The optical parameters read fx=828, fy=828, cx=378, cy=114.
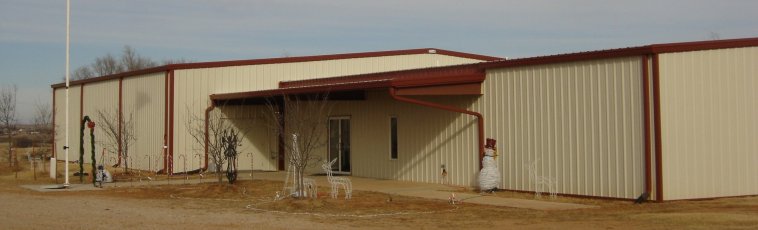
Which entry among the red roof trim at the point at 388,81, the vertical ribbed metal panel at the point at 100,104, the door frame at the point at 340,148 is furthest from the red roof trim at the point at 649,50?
the vertical ribbed metal panel at the point at 100,104

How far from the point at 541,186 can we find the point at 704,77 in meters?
3.88

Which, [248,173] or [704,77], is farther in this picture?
[248,173]

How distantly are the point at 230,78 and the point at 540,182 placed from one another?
12.5 m

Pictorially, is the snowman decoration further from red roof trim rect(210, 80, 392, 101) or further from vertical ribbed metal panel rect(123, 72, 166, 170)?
vertical ribbed metal panel rect(123, 72, 166, 170)

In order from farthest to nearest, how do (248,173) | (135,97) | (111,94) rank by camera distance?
(111,94)
(135,97)
(248,173)

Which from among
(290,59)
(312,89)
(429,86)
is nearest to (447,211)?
(429,86)

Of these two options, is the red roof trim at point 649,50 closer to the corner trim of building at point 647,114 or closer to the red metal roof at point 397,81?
the corner trim of building at point 647,114

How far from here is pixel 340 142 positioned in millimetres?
24281

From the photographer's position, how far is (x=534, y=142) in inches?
680

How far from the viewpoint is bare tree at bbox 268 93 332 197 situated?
16578 mm

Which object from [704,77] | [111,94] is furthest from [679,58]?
[111,94]

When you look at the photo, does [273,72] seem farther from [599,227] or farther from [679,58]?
[599,227]

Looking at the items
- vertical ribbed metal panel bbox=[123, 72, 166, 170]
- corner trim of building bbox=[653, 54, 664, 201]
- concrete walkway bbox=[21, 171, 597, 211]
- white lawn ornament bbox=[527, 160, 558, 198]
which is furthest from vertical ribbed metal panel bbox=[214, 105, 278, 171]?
corner trim of building bbox=[653, 54, 664, 201]

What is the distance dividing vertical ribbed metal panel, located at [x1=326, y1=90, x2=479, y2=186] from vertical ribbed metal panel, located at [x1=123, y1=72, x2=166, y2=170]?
544 cm
